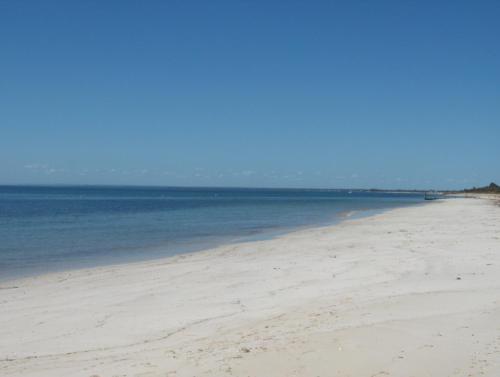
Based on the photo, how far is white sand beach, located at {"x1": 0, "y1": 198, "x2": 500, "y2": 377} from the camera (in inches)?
260

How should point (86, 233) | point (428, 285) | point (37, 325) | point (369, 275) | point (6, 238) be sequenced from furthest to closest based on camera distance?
point (86, 233), point (6, 238), point (369, 275), point (428, 285), point (37, 325)

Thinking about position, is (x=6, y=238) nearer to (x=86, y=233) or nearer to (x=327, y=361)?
(x=86, y=233)

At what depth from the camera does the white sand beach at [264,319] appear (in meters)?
6.60

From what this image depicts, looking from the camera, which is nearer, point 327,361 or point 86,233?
point 327,361

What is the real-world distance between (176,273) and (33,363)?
7662 millimetres

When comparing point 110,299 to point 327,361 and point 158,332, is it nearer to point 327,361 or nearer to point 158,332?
point 158,332

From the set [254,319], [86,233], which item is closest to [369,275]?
[254,319]

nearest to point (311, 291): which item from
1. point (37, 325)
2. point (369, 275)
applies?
point (369, 275)

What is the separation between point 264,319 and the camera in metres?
9.05

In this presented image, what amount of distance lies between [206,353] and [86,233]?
2474 centimetres

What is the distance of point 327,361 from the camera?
6523 mm

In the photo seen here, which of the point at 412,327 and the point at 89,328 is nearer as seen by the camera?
the point at 412,327

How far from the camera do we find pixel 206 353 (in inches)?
280

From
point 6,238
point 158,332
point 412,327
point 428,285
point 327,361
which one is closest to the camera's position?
point 327,361
